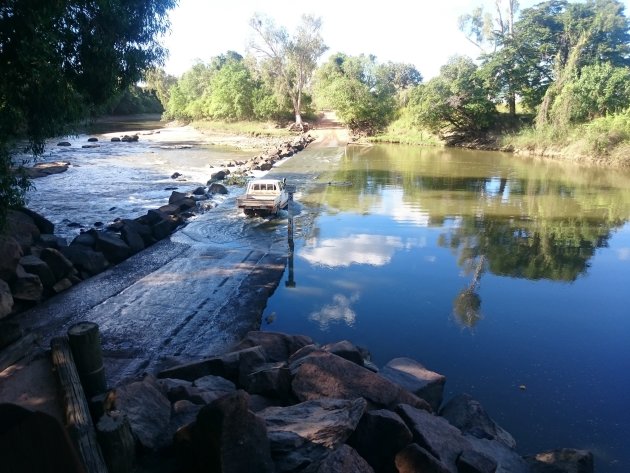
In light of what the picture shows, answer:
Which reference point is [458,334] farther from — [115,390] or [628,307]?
[115,390]

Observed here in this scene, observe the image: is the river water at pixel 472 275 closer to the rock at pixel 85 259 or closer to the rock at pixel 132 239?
the rock at pixel 132 239

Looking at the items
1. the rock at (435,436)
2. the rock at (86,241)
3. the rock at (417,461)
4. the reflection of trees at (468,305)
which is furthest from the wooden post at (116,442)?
the rock at (86,241)

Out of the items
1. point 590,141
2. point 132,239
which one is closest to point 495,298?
point 132,239

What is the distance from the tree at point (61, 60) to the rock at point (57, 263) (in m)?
3.36

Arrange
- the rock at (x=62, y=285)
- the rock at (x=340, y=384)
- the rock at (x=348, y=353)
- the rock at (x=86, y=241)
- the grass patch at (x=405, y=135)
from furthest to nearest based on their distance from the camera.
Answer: the grass patch at (x=405, y=135)
the rock at (x=86, y=241)
the rock at (x=62, y=285)
the rock at (x=348, y=353)
the rock at (x=340, y=384)

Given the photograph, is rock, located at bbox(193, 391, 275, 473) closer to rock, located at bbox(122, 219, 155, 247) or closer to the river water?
the river water

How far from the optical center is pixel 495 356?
33.6 ft

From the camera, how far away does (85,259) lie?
567 inches

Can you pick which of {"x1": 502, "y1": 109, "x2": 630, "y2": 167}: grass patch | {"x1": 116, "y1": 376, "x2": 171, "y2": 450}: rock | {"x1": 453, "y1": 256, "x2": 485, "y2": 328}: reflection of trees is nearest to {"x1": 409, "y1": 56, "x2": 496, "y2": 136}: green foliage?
{"x1": 502, "y1": 109, "x2": 630, "y2": 167}: grass patch

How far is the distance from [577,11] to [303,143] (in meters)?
31.5

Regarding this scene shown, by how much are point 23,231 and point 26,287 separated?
411cm

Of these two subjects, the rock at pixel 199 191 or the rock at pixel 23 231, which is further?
the rock at pixel 199 191

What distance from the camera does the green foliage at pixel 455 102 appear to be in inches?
2121

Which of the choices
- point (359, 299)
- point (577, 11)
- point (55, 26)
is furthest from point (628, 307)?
point (577, 11)
